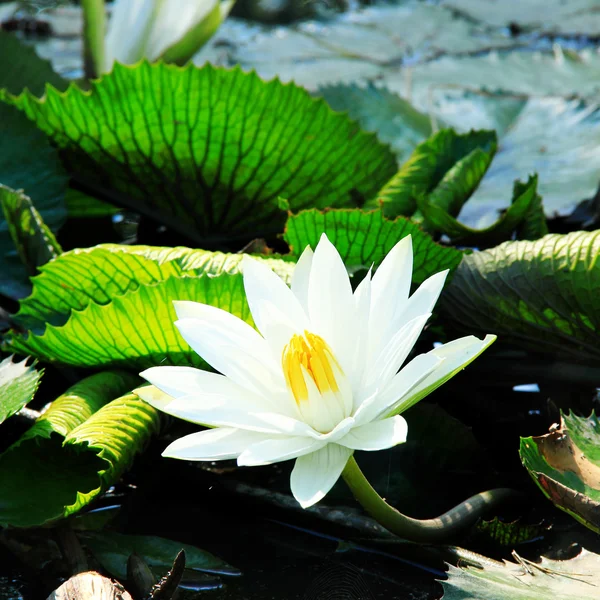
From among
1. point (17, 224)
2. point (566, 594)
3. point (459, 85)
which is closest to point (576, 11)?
point (459, 85)

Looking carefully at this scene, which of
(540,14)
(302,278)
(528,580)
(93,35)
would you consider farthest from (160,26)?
(540,14)

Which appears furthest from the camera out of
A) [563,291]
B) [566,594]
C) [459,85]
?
[459,85]

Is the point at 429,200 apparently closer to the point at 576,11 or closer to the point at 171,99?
the point at 171,99

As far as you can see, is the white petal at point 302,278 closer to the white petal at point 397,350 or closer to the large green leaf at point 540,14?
the white petal at point 397,350

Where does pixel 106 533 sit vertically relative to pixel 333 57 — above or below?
below

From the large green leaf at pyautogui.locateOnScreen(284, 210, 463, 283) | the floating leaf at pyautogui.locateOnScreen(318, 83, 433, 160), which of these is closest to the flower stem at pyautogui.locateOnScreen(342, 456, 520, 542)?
the large green leaf at pyautogui.locateOnScreen(284, 210, 463, 283)

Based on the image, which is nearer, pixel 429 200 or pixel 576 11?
pixel 429 200

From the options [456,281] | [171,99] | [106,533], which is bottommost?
[106,533]
